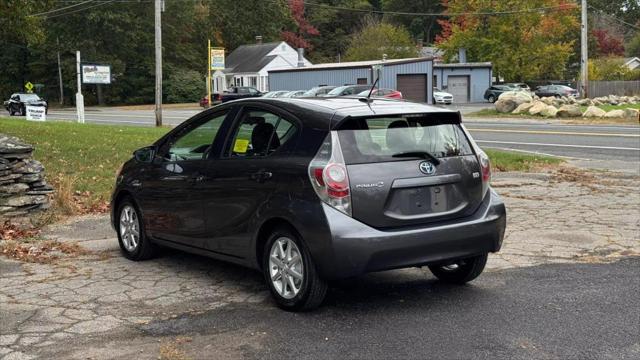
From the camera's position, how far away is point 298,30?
91625mm

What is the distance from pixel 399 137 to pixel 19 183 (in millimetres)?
5673

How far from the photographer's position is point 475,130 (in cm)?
2561

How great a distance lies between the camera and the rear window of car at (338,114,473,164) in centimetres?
505

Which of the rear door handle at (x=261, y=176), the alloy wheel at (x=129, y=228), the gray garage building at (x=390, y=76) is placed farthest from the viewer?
the gray garage building at (x=390, y=76)

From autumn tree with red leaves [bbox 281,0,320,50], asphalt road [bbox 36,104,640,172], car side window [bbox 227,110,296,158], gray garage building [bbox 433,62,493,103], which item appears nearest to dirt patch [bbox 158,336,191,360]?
car side window [bbox 227,110,296,158]

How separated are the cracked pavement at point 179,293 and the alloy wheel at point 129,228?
0.18 meters

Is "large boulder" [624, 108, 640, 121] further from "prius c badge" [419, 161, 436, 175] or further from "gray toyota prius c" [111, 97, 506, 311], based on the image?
"prius c badge" [419, 161, 436, 175]

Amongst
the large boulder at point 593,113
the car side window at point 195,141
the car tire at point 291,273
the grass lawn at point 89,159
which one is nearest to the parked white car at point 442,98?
the large boulder at point 593,113

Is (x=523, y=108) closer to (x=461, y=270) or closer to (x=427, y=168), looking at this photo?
(x=461, y=270)

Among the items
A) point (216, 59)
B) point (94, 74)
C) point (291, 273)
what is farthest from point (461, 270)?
point (216, 59)

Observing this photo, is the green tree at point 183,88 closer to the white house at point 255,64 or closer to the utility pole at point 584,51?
the white house at point 255,64

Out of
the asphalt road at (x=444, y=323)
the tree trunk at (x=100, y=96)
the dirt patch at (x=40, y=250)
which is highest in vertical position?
the tree trunk at (x=100, y=96)

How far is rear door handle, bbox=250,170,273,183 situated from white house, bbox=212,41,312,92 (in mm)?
66143

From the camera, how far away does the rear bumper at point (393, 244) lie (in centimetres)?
477
